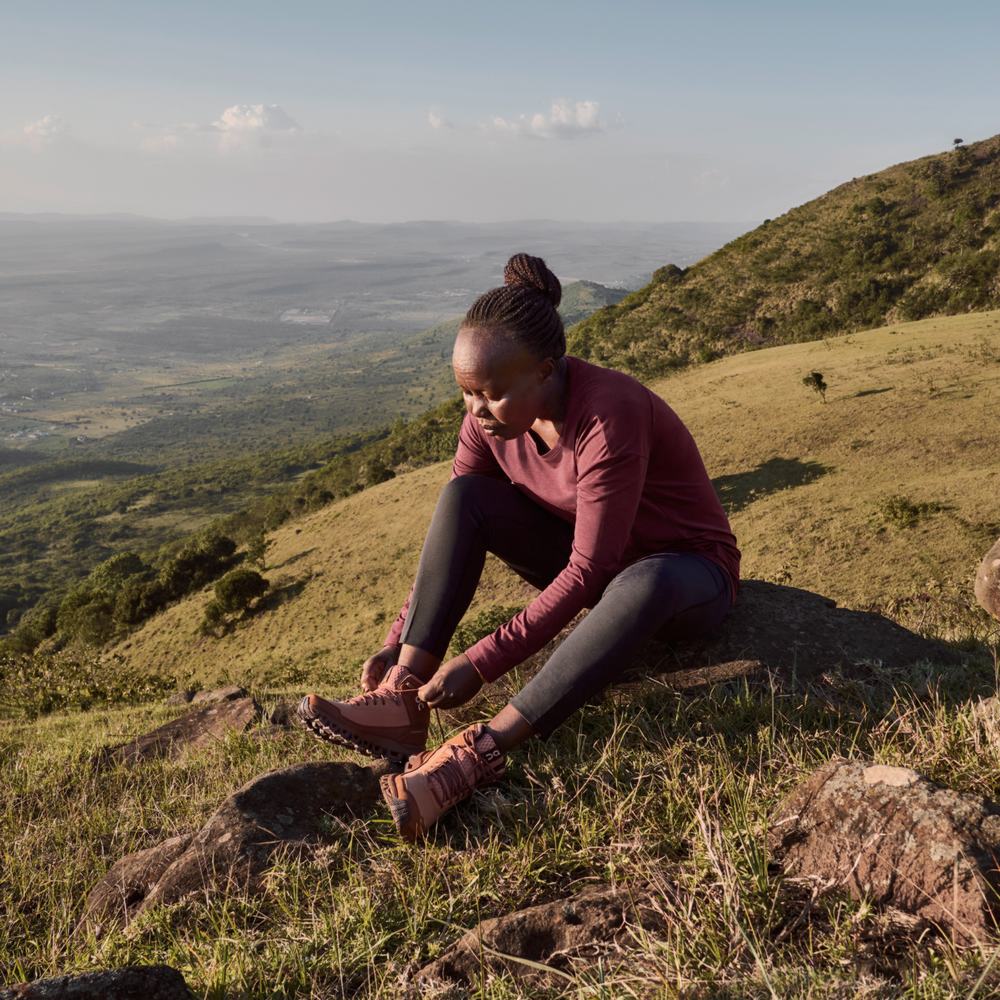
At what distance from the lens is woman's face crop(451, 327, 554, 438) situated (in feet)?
10.4

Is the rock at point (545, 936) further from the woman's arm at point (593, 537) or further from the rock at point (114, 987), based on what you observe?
the woman's arm at point (593, 537)

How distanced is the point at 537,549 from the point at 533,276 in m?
1.39

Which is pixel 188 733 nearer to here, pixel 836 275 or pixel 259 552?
pixel 259 552

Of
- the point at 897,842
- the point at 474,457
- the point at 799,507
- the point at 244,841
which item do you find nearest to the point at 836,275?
the point at 799,507

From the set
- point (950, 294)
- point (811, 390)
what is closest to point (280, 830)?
point (811, 390)

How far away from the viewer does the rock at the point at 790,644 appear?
3697 millimetres

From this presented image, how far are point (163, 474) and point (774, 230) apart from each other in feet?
393

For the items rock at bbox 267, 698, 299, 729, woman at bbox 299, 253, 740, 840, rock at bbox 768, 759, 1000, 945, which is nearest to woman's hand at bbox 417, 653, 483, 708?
woman at bbox 299, 253, 740, 840

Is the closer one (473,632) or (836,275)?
(473,632)

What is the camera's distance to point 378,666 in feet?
11.8

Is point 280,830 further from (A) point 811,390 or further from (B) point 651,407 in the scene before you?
(A) point 811,390

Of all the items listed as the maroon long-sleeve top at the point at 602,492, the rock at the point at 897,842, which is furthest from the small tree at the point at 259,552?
the rock at the point at 897,842

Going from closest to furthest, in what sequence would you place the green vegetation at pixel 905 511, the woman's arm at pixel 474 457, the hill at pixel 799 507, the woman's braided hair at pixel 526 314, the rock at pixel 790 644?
the woman's braided hair at pixel 526 314
the rock at pixel 790 644
the woman's arm at pixel 474 457
the hill at pixel 799 507
the green vegetation at pixel 905 511

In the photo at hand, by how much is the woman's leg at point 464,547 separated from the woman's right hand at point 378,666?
5.3 inches
